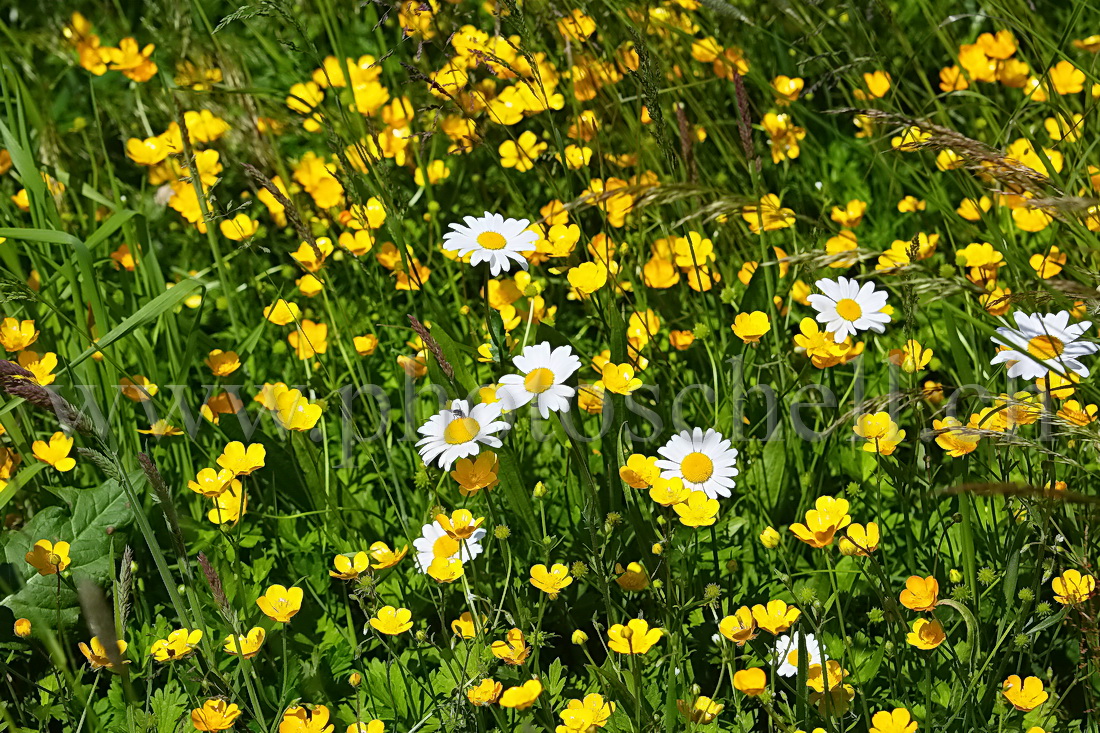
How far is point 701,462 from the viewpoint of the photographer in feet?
5.74

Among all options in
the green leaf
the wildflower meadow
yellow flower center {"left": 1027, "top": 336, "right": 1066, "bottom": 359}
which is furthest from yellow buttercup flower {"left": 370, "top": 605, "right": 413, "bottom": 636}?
yellow flower center {"left": 1027, "top": 336, "right": 1066, "bottom": 359}

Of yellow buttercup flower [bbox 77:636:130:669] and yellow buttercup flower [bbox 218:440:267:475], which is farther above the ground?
yellow buttercup flower [bbox 218:440:267:475]

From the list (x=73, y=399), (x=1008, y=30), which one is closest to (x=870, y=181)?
(x=1008, y=30)

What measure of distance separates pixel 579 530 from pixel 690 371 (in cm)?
53

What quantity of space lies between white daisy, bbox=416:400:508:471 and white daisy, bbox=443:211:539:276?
308 millimetres

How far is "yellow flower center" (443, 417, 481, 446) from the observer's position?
5.54 ft

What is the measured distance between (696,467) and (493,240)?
0.59 m

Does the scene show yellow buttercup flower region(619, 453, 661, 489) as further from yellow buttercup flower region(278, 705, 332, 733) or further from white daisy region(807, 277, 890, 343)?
yellow buttercup flower region(278, 705, 332, 733)

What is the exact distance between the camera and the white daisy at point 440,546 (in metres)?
1.74

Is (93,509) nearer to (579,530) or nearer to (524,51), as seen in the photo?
(579,530)

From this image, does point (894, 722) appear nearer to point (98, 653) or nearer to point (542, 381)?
point (542, 381)

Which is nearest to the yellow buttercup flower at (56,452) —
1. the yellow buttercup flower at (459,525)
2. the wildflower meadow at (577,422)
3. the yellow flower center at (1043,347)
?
the wildflower meadow at (577,422)

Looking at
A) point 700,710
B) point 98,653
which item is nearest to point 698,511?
point 700,710

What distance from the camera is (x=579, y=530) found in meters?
1.96
